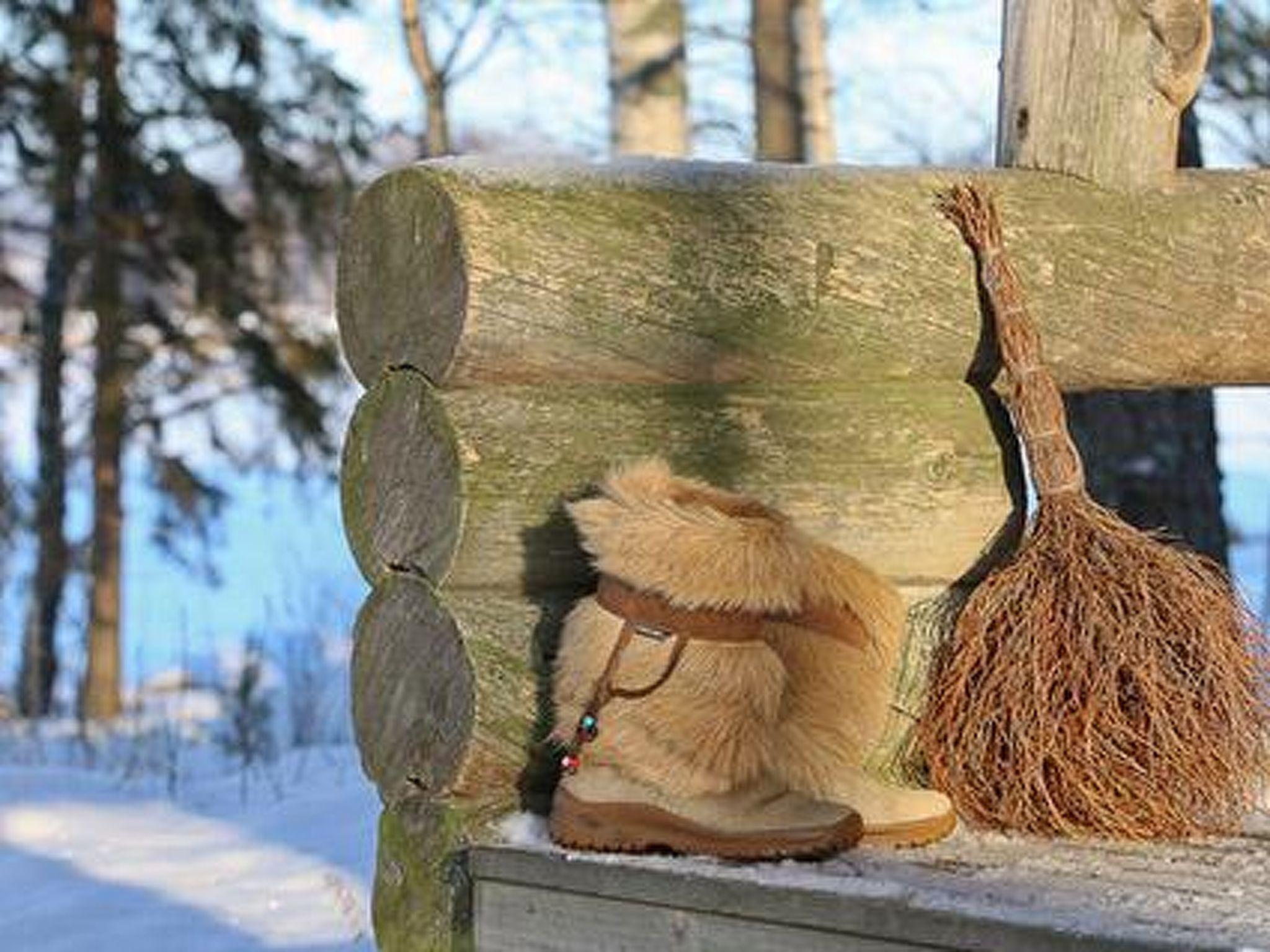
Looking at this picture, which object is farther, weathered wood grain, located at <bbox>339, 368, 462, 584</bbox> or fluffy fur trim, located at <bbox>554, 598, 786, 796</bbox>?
weathered wood grain, located at <bbox>339, 368, 462, 584</bbox>

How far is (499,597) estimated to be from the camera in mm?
3172

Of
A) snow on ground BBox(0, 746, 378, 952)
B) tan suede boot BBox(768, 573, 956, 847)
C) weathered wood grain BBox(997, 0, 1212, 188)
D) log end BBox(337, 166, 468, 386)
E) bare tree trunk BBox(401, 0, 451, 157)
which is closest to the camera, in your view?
tan suede boot BBox(768, 573, 956, 847)

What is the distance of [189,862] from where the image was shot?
17.7ft

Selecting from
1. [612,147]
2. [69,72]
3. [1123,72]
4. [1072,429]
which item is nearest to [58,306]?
[69,72]

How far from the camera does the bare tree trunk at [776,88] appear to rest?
1251cm

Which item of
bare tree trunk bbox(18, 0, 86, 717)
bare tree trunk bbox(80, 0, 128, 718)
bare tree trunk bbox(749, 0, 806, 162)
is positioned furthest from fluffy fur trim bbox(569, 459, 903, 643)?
bare tree trunk bbox(80, 0, 128, 718)

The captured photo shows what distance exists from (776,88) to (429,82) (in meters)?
1.79

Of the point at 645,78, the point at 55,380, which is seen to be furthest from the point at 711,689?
the point at 55,380

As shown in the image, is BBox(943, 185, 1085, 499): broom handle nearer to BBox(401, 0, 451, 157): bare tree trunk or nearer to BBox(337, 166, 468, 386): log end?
BBox(337, 166, 468, 386): log end

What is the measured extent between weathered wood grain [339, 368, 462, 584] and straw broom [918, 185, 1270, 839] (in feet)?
2.43

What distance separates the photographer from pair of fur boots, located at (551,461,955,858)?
115 inches

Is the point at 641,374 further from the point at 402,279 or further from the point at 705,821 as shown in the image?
the point at 705,821

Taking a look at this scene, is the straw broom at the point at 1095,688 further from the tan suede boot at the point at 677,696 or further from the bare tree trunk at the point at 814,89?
the bare tree trunk at the point at 814,89

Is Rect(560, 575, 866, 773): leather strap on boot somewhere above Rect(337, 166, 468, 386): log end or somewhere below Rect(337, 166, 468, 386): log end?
below
